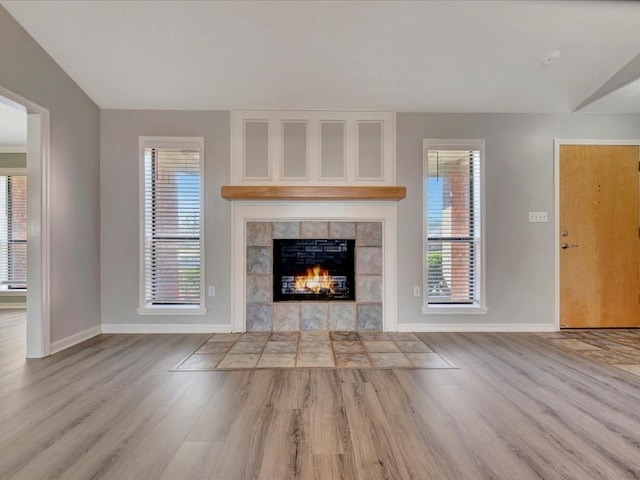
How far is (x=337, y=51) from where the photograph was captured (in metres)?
2.91

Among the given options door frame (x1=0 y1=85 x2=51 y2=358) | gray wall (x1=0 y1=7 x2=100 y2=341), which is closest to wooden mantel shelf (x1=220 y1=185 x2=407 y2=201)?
→ gray wall (x1=0 y1=7 x2=100 y2=341)

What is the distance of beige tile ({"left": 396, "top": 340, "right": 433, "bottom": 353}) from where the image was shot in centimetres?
305

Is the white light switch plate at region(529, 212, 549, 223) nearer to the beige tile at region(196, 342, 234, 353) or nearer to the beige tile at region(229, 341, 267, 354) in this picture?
the beige tile at region(229, 341, 267, 354)

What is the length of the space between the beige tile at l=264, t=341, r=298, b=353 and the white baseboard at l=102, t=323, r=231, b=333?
0.73 metres

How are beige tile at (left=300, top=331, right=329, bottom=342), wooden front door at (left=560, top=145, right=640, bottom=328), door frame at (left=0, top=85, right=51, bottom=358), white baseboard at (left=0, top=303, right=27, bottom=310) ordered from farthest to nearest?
1. white baseboard at (left=0, top=303, right=27, bottom=310)
2. wooden front door at (left=560, top=145, right=640, bottom=328)
3. beige tile at (left=300, top=331, right=329, bottom=342)
4. door frame at (left=0, top=85, right=51, bottom=358)

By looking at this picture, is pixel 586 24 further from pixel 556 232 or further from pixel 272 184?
pixel 272 184

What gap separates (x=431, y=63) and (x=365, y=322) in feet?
9.01

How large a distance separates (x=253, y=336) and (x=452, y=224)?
259 centimetres

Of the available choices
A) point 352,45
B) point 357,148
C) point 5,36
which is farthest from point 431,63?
point 5,36

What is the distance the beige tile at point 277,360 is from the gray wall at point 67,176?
2013 millimetres

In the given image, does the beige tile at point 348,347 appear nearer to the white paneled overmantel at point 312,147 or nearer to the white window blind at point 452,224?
the white window blind at point 452,224

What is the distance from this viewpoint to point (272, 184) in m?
3.68

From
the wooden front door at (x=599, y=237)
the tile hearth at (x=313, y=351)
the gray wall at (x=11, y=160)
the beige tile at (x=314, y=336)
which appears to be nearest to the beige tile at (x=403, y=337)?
the tile hearth at (x=313, y=351)

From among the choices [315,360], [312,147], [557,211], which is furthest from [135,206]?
[557,211]
